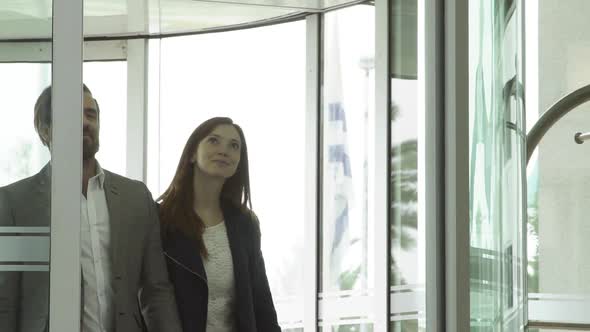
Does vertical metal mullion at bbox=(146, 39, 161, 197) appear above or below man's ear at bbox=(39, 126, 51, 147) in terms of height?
above

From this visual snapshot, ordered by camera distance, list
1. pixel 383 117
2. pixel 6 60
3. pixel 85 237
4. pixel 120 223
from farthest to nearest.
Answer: pixel 383 117
pixel 120 223
pixel 85 237
pixel 6 60

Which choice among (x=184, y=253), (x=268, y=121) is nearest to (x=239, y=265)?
(x=184, y=253)

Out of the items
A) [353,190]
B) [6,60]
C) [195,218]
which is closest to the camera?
[6,60]

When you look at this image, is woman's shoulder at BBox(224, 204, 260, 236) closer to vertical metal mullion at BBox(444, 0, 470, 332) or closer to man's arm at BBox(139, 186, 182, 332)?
man's arm at BBox(139, 186, 182, 332)

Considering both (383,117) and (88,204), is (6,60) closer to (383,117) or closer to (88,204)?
(88,204)

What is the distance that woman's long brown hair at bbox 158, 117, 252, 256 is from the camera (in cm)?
270

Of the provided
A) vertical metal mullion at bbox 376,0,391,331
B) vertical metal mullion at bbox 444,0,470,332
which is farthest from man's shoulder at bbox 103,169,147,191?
vertical metal mullion at bbox 444,0,470,332

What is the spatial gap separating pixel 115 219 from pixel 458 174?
86 cm

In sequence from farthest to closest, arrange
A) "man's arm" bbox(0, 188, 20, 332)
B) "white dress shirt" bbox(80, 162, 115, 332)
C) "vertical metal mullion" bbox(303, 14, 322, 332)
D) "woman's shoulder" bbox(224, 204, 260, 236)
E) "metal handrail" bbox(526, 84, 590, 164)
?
"vertical metal mullion" bbox(303, 14, 322, 332), "woman's shoulder" bbox(224, 204, 260, 236), "metal handrail" bbox(526, 84, 590, 164), "white dress shirt" bbox(80, 162, 115, 332), "man's arm" bbox(0, 188, 20, 332)

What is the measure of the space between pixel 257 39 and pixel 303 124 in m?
0.45

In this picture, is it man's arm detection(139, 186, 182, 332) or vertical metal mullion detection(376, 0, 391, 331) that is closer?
man's arm detection(139, 186, 182, 332)

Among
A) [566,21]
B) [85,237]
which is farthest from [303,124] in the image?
[85,237]

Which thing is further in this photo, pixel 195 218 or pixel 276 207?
pixel 276 207

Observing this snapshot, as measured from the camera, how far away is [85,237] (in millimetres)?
2098
